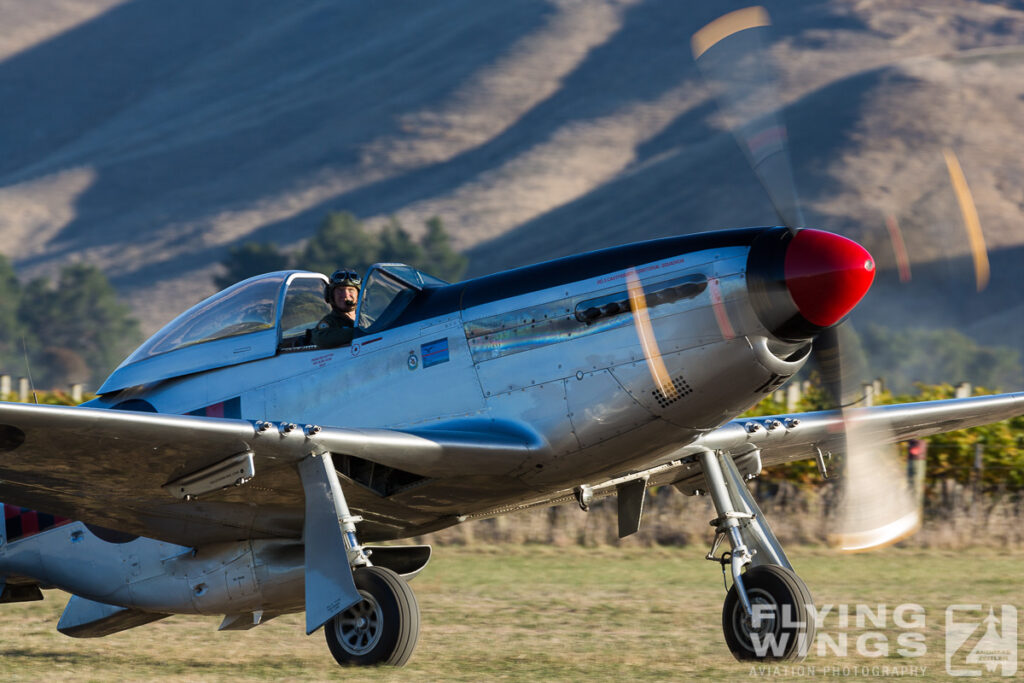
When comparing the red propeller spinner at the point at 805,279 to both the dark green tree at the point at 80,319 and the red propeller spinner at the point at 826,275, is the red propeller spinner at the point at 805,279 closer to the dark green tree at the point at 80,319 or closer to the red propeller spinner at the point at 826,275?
the red propeller spinner at the point at 826,275

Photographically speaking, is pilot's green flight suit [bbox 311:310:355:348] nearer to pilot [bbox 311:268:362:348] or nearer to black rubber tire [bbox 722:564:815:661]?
pilot [bbox 311:268:362:348]

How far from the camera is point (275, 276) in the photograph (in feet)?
27.5

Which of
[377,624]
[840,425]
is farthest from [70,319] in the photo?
[377,624]

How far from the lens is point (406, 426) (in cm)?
768

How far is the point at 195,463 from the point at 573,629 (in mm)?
3416

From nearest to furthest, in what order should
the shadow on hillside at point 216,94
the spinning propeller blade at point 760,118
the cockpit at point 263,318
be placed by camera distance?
the spinning propeller blade at point 760,118 → the cockpit at point 263,318 → the shadow on hillside at point 216,94

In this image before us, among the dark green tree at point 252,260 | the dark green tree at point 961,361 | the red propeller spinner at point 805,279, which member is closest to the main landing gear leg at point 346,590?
the red propeller spinner at point 805,279

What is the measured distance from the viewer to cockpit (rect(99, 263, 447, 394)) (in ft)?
26.0

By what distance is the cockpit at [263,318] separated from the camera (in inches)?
312

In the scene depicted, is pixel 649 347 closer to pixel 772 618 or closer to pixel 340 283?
pixel 772 618

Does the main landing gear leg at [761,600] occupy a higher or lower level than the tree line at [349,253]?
lower

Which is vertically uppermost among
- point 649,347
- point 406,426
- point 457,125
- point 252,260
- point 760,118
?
point 457,125

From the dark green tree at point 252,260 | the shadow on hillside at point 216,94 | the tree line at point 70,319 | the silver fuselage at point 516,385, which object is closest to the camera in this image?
the silver fuselage at point 516,385

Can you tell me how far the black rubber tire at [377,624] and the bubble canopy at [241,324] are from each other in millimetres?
1854
